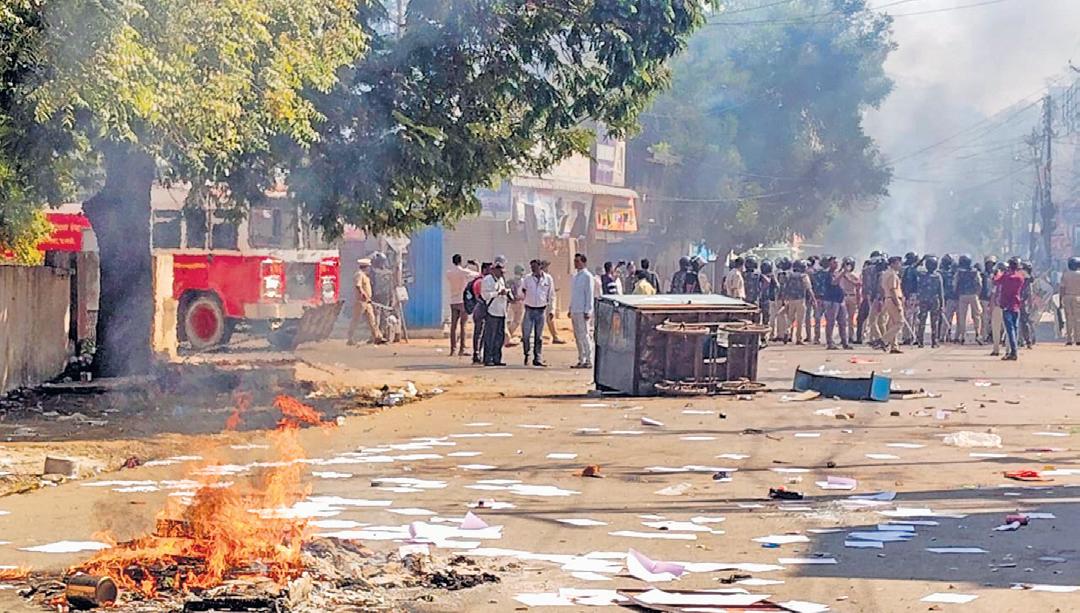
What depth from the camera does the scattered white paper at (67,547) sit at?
8.47 m

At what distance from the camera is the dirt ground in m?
7.77

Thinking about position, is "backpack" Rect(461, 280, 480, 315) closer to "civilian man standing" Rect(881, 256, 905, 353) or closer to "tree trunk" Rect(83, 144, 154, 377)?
"tree trunk" Rect(83, 144, 154, 377)

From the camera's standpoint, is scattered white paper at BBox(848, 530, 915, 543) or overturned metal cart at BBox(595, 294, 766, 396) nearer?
scattered white paper at BBox(848, 530, 915, 543)

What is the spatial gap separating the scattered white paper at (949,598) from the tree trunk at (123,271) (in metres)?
13.1

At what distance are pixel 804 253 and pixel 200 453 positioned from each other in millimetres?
79815

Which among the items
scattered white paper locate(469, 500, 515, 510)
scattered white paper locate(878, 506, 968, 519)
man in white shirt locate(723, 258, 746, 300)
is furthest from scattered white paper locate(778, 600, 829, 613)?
man in white shirt locate(723, 258, 746, 300)

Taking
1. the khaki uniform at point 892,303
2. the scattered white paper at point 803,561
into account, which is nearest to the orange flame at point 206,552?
the scattered white paper at point 803,561

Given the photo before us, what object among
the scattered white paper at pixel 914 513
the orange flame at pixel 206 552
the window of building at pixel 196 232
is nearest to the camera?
the orange flame at pixel 206 552

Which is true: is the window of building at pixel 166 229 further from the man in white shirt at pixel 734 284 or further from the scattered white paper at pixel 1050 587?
the scattered white paper at pixel 1050 587

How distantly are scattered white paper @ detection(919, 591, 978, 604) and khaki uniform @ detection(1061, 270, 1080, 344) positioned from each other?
25.0 meters

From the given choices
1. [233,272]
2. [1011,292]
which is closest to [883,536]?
[1011,292]

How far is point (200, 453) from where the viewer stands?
1345cm

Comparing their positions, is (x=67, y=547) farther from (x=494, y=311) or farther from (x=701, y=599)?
(x=494, y=311)

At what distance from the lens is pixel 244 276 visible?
26.6m
